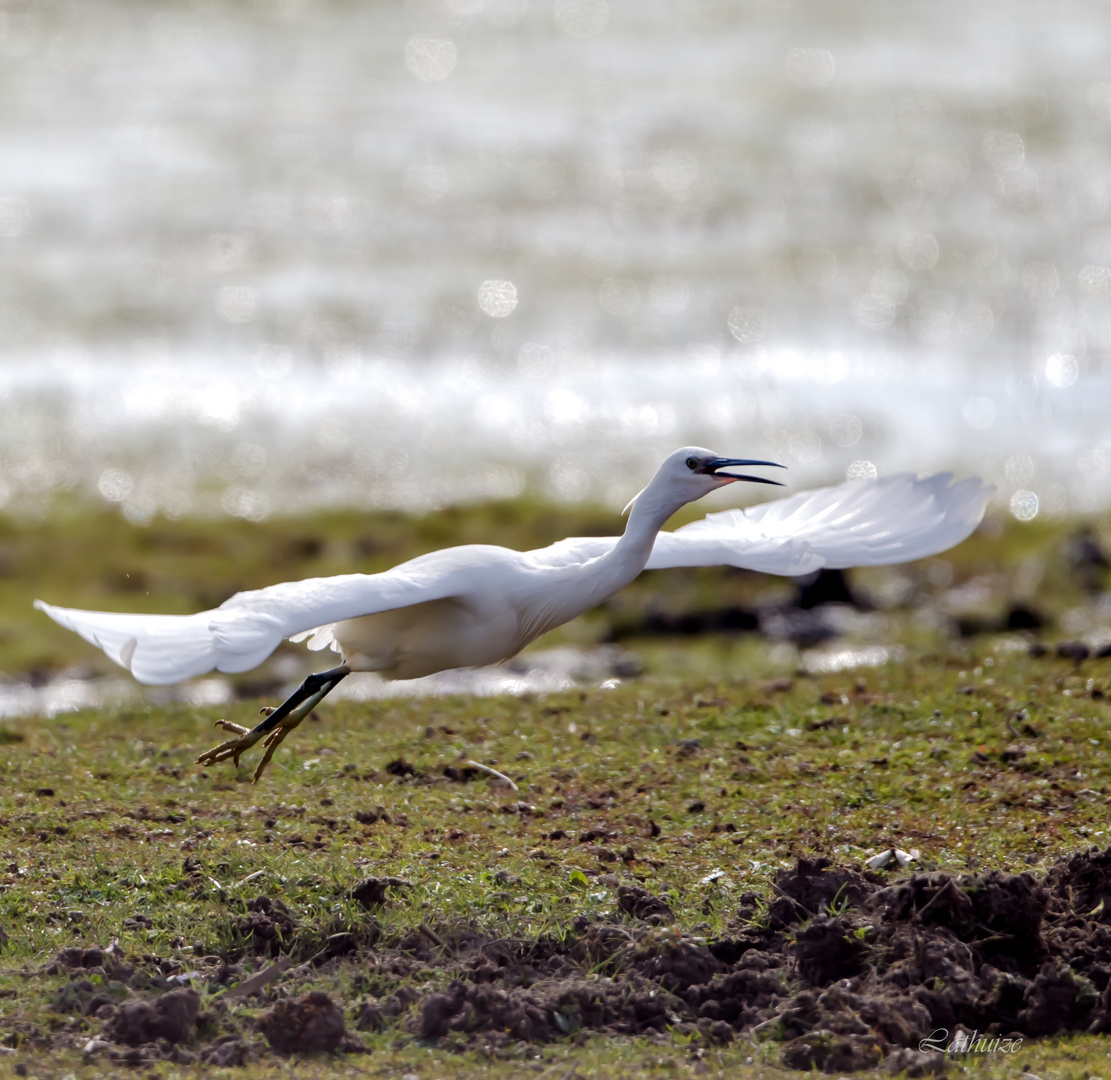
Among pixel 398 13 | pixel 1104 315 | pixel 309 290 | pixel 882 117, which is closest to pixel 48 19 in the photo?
pixel 398 13

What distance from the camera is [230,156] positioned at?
32.4 metres

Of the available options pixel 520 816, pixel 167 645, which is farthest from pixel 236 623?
pixel 520 816

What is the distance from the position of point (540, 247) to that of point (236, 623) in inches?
941

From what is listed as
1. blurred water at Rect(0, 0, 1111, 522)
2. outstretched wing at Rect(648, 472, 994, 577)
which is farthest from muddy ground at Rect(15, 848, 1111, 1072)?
blurred water at Rect(0, 0, 1111, 522)

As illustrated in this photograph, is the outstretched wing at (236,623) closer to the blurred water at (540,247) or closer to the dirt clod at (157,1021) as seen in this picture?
the dirt clod at (157,1021)

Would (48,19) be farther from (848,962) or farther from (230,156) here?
(848,962)

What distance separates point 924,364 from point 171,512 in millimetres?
11779

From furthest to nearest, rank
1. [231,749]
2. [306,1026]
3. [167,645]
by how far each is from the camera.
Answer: [231,749] < [167,645] < [306,1026]

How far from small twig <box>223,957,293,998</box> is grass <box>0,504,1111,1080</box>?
0.15ft

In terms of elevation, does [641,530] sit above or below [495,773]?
above

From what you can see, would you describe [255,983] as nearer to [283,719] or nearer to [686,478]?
[283,719]

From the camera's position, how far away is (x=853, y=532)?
729cm

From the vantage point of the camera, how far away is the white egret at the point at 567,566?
21.8 feet

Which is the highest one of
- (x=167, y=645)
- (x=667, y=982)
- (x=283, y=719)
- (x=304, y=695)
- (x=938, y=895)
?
(x=167, y=645)
